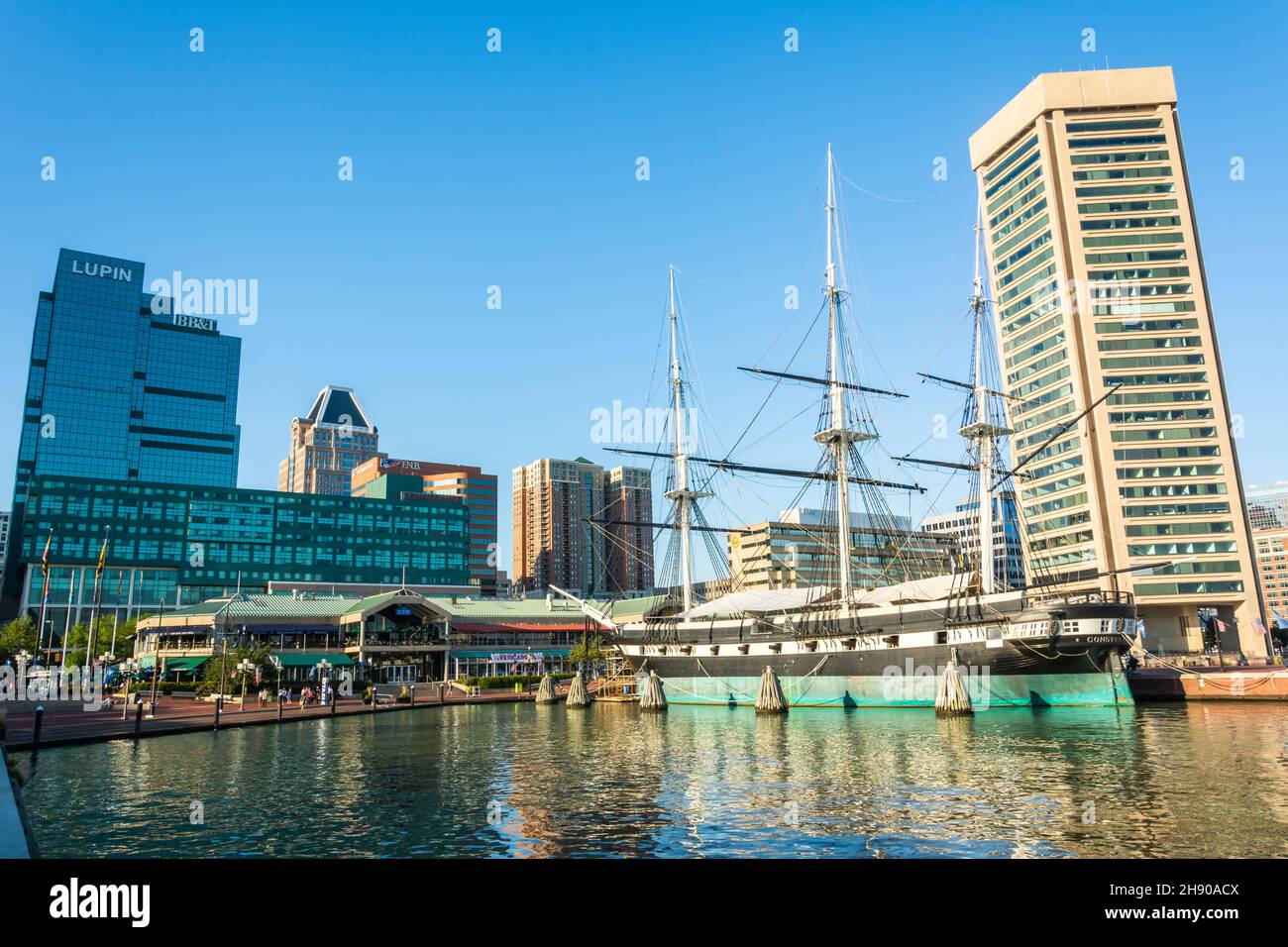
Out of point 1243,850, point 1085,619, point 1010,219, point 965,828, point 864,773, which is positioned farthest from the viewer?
point 1010,219

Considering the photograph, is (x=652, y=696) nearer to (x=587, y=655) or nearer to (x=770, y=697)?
(x=770, y=697)

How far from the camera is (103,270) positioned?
190625 millimetres

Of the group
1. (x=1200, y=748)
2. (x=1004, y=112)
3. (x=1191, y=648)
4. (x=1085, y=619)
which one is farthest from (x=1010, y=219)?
(x=1200, y=748)

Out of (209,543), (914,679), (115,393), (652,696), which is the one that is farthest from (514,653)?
(115,393)

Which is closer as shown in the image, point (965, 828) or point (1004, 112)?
point (965, 828)

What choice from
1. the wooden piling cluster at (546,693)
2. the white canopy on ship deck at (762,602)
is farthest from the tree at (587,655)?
the white canopy on ship deck at (762,602)

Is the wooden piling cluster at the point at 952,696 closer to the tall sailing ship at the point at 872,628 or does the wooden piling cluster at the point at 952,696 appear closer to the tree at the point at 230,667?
the tall sailing ship at the point at 872,628

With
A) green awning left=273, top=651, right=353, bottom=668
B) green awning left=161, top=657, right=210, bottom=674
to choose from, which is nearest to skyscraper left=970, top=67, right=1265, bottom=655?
green awning left=273, top=651, right=353, bottom=668

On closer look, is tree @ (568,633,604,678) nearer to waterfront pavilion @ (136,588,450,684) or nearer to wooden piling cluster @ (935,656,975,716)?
waterfront pavilion @ (136,588,450,684)

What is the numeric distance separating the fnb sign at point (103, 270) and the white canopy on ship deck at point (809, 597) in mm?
Answer: 180031

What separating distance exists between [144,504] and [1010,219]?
155 m

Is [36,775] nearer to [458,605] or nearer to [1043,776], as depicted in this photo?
[1043,776]

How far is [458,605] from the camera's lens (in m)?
98.9

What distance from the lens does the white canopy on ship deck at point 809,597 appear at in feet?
194
